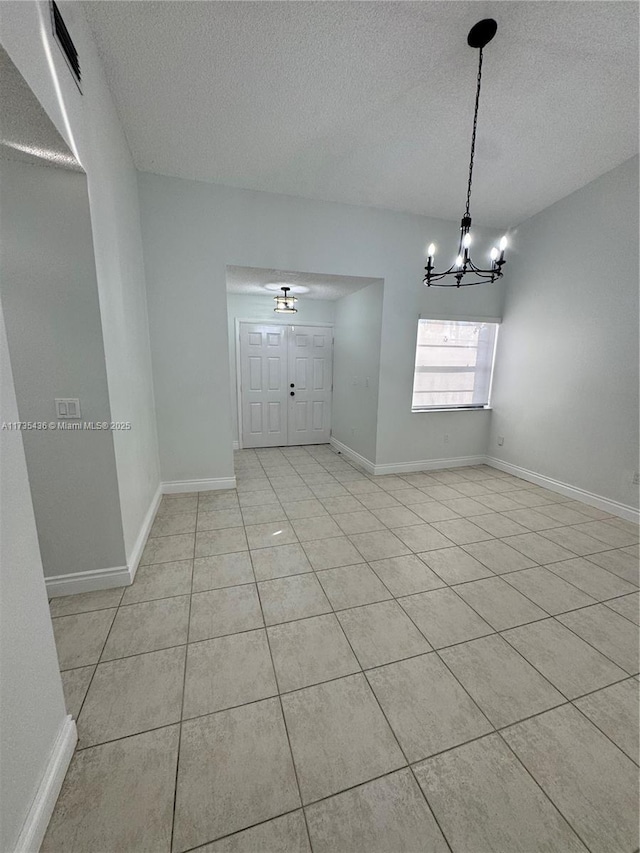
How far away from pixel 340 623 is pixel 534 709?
0.90 m

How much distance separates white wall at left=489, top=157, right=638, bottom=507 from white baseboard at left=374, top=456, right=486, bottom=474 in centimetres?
50

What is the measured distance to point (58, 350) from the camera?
1761 millimetres

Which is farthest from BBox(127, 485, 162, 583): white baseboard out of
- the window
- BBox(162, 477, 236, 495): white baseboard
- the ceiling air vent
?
the window

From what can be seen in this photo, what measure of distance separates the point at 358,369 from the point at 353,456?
1.25 m

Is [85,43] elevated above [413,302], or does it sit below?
above

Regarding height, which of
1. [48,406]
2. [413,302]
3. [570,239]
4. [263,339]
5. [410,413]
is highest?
[570,239]

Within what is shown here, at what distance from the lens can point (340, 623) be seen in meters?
1.82

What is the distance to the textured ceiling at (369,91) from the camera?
175 cm

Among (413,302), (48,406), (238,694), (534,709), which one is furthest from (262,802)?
(413,302)

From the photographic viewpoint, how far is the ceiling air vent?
137 cm

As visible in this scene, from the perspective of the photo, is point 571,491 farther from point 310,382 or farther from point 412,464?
point 310,382

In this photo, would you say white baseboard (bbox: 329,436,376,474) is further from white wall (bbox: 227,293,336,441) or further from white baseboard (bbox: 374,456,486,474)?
white wall (bbox: 227,293,336,441)

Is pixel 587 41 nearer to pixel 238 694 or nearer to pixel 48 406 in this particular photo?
pixel 48 406

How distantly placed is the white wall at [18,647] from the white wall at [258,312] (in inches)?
146
